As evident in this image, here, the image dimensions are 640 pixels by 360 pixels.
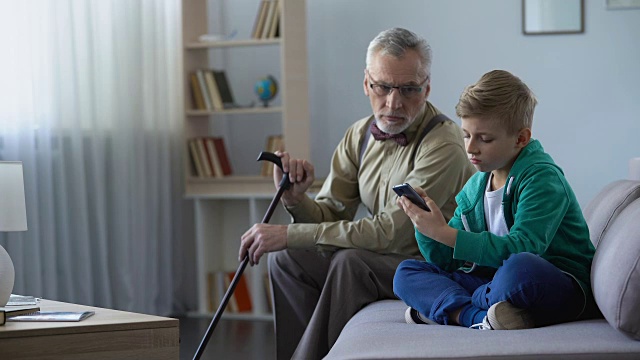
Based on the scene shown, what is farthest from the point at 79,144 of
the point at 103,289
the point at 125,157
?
the point at 103,289

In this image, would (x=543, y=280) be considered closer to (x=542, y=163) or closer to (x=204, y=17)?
(x=542, y=163)

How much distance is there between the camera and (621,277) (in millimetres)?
1848

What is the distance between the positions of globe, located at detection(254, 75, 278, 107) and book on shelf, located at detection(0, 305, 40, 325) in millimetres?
2528

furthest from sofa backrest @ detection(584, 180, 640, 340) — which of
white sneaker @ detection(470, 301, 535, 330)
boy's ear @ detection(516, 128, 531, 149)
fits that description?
boy's ear @ detection(516, 128, 531, 149)

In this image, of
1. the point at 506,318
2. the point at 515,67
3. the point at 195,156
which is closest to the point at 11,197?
the point at 506,318

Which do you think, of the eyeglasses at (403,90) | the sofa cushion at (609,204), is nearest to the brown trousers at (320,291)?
the eyeglasses at (403,90)

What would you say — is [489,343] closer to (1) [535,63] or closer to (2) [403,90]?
(2) [403,90]

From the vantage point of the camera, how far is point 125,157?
4496mm

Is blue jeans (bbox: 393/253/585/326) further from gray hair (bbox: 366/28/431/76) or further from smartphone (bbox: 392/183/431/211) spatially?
gray hair (bbox: 366/28/431/76)

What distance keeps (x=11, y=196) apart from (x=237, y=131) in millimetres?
2587

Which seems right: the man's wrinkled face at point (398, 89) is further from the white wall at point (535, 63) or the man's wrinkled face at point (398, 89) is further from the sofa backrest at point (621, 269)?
the white wall at point (535, 63)

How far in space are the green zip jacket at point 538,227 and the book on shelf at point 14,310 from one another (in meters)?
1.07

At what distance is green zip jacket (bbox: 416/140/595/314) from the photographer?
6.70ft

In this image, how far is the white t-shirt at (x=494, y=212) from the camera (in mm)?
2188
